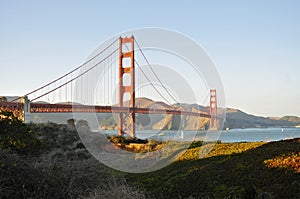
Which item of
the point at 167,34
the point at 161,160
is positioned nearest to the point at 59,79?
the point at 161,160

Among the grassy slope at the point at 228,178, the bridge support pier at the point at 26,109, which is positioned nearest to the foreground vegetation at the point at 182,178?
the grassy slope at the point at 228,178

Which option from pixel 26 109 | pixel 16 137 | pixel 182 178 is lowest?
pixel 182 178

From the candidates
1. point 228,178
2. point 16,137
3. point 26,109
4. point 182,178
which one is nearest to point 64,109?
point 26,109

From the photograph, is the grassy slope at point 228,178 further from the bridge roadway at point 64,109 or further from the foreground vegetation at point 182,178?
the bridge roadway at point 64,109

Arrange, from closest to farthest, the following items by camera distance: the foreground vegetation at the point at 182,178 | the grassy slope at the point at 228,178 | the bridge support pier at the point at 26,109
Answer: the foreground vegetation at the point at 182,178 < the grassy slope at the point at 228,178 < the bridge support pier at the point at 26,109

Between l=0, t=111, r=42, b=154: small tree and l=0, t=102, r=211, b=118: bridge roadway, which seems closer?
l=0, t=111, r=42, b=154: small tree

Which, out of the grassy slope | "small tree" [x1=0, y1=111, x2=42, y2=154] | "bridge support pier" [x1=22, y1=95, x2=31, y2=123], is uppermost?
"bridge support pier" [x1=22, y1=95, x2=31, y2=123]

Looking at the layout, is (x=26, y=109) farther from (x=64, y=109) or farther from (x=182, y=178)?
(x=182, y=178)

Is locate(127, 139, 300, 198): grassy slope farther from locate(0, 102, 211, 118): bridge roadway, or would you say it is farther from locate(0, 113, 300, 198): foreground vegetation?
locate(0, 102, 211, 118): bridge roadway

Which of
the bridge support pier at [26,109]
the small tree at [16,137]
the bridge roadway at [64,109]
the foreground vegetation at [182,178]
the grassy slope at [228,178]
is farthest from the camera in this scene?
the bridge support pier at [26,109]

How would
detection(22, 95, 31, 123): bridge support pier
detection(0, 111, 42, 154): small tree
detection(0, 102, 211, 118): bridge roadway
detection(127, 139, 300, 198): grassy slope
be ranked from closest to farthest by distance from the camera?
detection(127, 139, 300, 198): grassy slope < detection(0, 111, 42, 154): small tree < detection(0, 102, 211, 118): bridge roadway < detection(22, 95, 31, 123): bridge support pier

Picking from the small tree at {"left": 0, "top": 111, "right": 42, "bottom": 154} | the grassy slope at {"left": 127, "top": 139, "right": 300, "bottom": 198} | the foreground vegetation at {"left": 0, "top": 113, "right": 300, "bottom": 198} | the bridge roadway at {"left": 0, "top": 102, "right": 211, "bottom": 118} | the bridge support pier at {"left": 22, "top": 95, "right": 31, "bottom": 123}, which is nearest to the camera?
the foreground vegetation at {"left": 0, "top": 113, "right": 300, "bottom": 198}

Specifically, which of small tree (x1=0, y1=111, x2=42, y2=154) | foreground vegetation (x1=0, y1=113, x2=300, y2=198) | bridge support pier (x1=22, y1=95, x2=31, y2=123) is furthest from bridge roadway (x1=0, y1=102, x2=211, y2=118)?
foreground vegetation (x1=0, y1=113, x2=300, y2=198)
